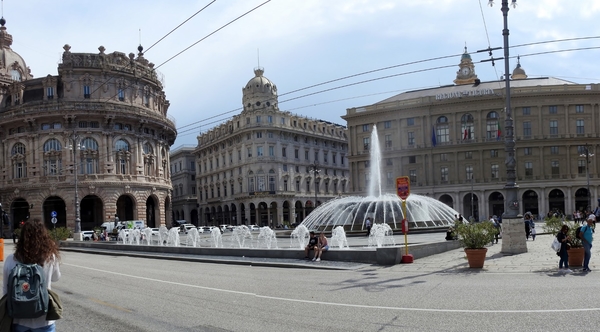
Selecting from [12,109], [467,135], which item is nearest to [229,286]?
[12,109]

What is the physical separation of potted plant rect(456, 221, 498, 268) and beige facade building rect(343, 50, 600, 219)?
6256cm

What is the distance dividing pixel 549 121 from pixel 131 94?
192 feet

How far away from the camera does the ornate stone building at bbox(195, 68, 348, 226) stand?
8788cm

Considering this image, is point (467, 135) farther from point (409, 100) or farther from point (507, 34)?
point (507, 34)

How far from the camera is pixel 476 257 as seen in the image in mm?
15398

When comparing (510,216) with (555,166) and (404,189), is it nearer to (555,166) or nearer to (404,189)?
(404,189)

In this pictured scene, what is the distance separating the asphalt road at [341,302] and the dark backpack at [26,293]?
157 inches

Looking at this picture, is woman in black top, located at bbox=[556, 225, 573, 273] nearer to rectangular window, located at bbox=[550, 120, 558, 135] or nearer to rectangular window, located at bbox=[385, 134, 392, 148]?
rectangular window, located at bbox=[550, 120, 558, 135]

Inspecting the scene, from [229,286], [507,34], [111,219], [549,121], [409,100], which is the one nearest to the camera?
[229,286]

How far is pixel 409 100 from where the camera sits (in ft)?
274

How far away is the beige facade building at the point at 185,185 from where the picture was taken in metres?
112

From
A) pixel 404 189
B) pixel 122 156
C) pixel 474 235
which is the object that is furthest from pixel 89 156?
pixel 474 235

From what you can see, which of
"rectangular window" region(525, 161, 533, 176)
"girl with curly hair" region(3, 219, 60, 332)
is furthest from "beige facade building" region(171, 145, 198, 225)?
"girl with curly hair" region(3, 219, 60, 332)

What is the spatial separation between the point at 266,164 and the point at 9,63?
4002cm
